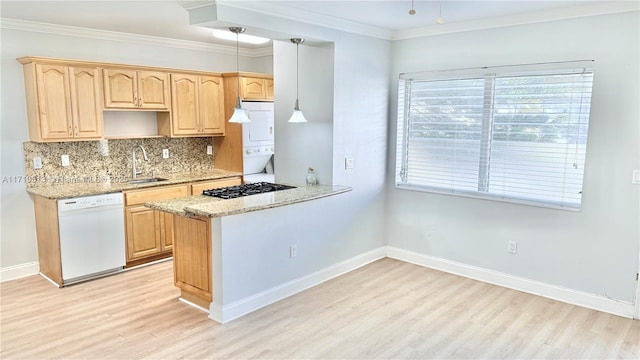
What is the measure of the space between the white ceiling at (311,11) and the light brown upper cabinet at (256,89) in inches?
49.8

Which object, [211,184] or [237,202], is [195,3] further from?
[211,184]

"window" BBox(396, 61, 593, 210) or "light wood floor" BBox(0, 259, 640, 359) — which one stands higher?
"window" BBox(396, 61, 593, 210)

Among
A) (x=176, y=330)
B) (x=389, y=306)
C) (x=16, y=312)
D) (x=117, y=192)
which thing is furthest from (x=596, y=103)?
(x=16, y=312)

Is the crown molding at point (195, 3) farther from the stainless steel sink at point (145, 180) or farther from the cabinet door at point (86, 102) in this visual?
the stainless steel sink at point (145, 180)

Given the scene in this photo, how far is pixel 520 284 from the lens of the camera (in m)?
4.03

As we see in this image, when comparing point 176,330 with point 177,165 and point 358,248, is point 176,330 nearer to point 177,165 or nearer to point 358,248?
point 358,248

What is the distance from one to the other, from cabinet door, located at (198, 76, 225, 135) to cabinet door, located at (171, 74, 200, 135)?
0.08 metres

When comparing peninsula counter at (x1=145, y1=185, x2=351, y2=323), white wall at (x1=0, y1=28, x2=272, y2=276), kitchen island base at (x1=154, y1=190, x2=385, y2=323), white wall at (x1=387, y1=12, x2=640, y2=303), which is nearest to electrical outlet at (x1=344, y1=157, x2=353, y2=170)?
kitchen island base at (x1=154, y1=190, x2=385, y2=323)

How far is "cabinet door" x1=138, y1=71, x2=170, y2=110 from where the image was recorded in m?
4.74

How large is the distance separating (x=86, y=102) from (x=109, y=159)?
749mm

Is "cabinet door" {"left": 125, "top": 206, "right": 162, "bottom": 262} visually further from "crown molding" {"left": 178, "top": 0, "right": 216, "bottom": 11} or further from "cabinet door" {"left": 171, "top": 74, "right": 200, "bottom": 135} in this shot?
"crown molding" {"left": 178, "top": 0, "right": 216, "bottom": 11}

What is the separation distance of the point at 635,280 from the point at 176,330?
11.7 ft

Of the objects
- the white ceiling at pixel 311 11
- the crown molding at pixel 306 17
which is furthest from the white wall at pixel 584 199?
the crown molding at pixel 306 17

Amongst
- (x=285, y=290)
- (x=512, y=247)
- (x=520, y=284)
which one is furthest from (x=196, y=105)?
(x=520, y=284)
